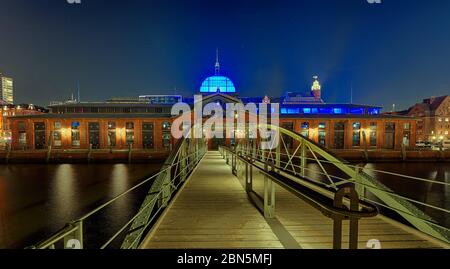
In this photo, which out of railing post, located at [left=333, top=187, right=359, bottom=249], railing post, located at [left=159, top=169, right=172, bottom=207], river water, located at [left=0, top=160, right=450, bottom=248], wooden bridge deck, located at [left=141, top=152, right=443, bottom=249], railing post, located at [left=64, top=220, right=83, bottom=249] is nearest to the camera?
railing post, located at [left=333, top=187, right=359, bottom=249]

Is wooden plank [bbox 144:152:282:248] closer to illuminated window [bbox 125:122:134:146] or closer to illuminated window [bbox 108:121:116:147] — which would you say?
illuminated window [bbox 125:122:134:146]

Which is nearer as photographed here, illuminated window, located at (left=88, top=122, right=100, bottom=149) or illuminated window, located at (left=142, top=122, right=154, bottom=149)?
illuminated window, located at (left=88, top=122, right=100, bottom=149)

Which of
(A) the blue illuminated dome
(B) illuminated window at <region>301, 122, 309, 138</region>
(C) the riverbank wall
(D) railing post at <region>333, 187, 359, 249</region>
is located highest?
(A) the blue illuminated dome

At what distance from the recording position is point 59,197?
Result: 768 inches

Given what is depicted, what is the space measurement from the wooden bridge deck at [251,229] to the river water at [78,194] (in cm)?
810

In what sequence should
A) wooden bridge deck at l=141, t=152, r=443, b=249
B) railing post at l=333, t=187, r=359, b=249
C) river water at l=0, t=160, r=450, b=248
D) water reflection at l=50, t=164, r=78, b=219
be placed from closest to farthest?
railing post at l=333, t=187, r=359, b=249, wooden bridge deck at l=141, t=152, r=443, b=249, river water at l=0, t=160, r=450, b=248, water reflection at l=50, t=164, r=78, b=219

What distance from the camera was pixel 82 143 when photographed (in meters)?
45.9

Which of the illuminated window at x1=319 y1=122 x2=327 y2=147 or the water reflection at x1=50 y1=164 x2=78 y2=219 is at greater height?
the illuminated window at x1=319 y1=122 x2=327 y2=147

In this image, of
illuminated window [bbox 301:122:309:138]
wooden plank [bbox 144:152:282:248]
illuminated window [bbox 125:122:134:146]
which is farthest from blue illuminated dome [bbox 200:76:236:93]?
wooden plank [bbox 144:152:282:248]

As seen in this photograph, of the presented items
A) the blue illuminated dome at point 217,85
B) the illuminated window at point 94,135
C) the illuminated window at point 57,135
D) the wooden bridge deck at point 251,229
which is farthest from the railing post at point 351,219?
the blue illuminated dome at point 217,85

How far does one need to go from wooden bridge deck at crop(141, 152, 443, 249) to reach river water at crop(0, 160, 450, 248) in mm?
8102

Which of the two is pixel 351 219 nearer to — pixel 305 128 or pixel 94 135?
pixel 305 128

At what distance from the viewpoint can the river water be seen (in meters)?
13.6
